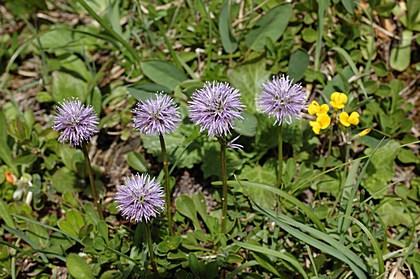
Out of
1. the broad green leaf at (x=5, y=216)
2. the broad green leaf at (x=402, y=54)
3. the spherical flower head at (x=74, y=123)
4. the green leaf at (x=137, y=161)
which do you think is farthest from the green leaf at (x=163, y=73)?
the broad green leaf at (x=402, y=54)

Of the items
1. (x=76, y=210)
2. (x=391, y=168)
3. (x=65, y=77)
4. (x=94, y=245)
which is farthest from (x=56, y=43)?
(x=391, y=168)

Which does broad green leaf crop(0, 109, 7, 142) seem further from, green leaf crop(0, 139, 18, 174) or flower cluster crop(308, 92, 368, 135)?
flower cluster crop(308, 92, 368, 135)


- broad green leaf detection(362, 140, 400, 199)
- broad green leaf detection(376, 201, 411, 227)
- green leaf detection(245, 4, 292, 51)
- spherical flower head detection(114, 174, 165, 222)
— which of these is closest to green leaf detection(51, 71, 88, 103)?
green leaf detection(245, 4, 292, 51)

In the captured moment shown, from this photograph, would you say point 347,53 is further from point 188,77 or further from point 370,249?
point 370,249

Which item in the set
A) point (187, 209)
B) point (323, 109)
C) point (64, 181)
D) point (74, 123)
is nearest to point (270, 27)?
point (323, 109)

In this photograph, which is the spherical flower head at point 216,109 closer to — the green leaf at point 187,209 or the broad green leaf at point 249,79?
the green leaf at point 187,209

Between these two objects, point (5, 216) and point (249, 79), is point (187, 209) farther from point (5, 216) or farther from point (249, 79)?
point (5, 216)

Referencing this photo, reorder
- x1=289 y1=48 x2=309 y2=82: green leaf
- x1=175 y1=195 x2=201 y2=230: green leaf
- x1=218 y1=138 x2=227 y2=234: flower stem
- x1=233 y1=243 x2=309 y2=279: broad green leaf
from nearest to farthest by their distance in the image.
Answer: x1=218 y1=138 x2=227 y2=234: flower stem → x1=233 y1=243 x2=309 y2=279: broad green leaf → x1=175 y1=195 x2=201 y2=230: green leaf → x1=289 y1=48 x2=309 y2=82: green leaf
